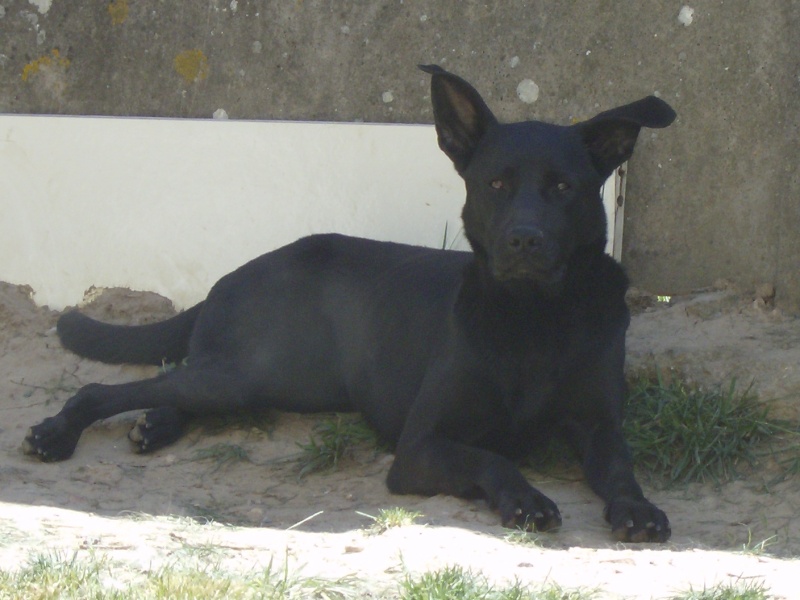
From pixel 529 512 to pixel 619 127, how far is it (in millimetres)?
1267

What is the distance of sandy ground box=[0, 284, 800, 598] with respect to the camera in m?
2.44

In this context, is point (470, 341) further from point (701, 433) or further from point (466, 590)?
point (466, 590)

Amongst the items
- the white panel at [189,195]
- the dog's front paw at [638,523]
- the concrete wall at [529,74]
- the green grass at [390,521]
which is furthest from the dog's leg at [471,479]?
the concrete wall at [529,74]

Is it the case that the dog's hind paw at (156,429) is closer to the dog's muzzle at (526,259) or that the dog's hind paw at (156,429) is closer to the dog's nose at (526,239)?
the dog's muzzle at (526,259)

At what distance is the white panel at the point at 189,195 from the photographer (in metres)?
4.62

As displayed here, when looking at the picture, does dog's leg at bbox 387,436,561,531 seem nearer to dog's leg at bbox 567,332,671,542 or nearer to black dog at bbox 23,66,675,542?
black dog at bbox 23,66,675,542

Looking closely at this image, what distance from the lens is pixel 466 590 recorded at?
2.20 meters

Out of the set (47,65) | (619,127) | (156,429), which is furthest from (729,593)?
(47,65)

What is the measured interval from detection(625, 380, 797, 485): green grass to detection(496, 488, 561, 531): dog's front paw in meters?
0.69

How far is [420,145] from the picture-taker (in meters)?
4.59

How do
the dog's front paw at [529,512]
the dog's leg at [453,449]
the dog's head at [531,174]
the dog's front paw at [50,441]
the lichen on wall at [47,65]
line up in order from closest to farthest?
the dog's front paw at [529,512]
the dog's leg at [453,449]
the dog's head at [531,174]
the dog's front paw at [50,441]
the lichen on wall at [47,65]

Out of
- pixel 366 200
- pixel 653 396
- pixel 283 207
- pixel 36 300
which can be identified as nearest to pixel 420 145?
pixel 366 200

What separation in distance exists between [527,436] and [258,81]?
219cm

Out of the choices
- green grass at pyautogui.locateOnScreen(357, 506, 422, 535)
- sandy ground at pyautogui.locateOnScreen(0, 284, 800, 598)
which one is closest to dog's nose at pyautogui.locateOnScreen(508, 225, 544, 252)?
sandy ground at pyautogui.locateOnScreen(0, 284, 800, 598)
